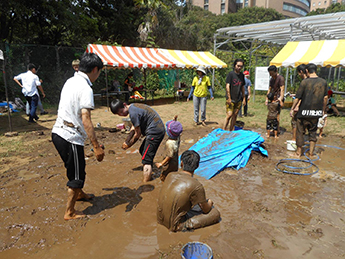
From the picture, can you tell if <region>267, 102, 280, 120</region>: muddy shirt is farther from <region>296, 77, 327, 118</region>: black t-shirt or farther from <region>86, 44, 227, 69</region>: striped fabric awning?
<region>86, 44, 227, 69</region>: striped fabric awning

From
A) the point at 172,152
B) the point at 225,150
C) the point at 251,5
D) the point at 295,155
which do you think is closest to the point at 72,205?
the point at 172,152

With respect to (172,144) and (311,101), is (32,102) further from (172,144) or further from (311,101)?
(311,101)

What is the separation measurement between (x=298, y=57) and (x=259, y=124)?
3.87 meters

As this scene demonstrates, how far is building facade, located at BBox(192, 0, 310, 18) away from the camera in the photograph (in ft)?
194

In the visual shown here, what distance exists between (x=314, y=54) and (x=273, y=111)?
17.2ft

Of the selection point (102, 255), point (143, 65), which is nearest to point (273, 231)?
point (102, 255)

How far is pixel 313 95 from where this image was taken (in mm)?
5223

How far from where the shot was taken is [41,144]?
21.1 feet

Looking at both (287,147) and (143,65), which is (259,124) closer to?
(287,147)

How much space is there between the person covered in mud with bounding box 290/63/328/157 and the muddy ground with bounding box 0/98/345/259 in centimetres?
84

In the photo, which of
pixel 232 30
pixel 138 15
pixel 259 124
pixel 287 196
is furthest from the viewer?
pixel 138 15

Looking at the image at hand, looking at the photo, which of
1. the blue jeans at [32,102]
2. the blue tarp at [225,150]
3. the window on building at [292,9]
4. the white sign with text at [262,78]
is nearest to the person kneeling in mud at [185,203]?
the blue tarp at [225,150]

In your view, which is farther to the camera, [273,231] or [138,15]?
[138,15]

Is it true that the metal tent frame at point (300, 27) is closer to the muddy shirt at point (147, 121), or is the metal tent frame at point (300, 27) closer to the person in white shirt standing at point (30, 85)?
the muddy shirt at point (147, 121)
